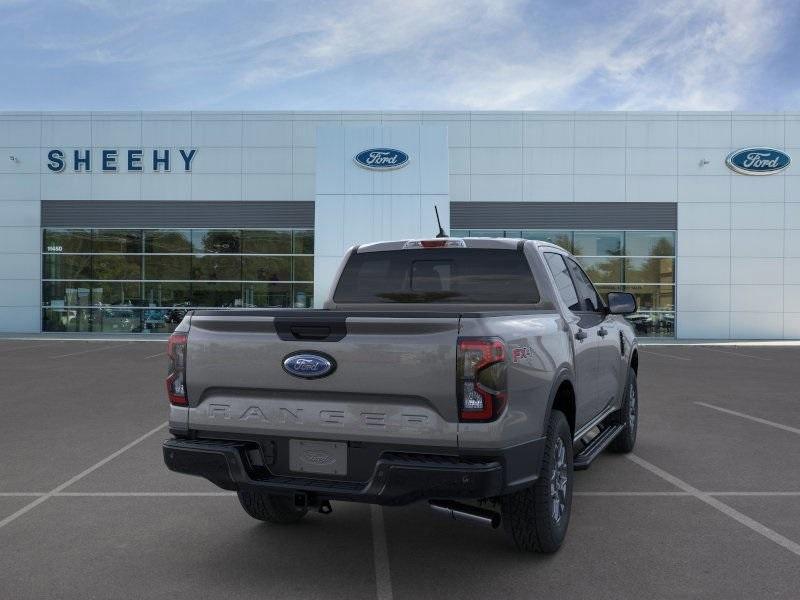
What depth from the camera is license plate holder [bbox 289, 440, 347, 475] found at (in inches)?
137

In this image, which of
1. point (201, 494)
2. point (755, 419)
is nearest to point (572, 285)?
point (201, 494)

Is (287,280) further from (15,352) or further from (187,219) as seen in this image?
(15,352)

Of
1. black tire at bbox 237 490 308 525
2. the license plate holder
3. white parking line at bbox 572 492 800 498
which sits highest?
the license plate holder

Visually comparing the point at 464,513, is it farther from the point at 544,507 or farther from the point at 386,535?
the point at 386,535

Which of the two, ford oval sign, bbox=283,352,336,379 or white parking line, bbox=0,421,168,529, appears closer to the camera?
ford oval sign, bbox=283,352,336,379

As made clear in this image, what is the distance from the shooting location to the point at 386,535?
14.5ft

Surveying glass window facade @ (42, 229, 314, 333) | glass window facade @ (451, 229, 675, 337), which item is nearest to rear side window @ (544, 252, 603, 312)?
glass window facade @ (451, 229, 675, 337)

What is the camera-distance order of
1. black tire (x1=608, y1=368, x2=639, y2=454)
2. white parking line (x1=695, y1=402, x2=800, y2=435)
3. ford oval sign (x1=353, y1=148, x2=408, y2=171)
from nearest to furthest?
Answer: black tire (x1=608, y1=368, x2=639, y2=454) < white parking line (x1=695, y1=402, x2=800, y2=435) < ford oval sign (x1=353, y1=148, x2=408, y2=171)

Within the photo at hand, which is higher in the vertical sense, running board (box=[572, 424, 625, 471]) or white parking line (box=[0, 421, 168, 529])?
running board (box=[572, 424, 625, 471])

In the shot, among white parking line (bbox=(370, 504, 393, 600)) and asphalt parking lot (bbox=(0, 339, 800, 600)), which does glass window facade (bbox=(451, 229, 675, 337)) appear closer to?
asphalt parking lot (bbox=(0, 339, 800, 600))

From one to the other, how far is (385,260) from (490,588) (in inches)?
99.3

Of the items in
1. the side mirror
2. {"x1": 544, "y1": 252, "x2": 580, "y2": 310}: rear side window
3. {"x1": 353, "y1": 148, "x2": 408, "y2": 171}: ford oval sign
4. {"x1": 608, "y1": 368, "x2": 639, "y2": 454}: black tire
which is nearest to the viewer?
{"x1": 544, "y1": 252, "x2": 580, "y2": 310}: rear side window

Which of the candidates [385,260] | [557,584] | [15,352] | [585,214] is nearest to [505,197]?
[585,214]

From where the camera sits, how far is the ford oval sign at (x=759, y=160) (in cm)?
2595
